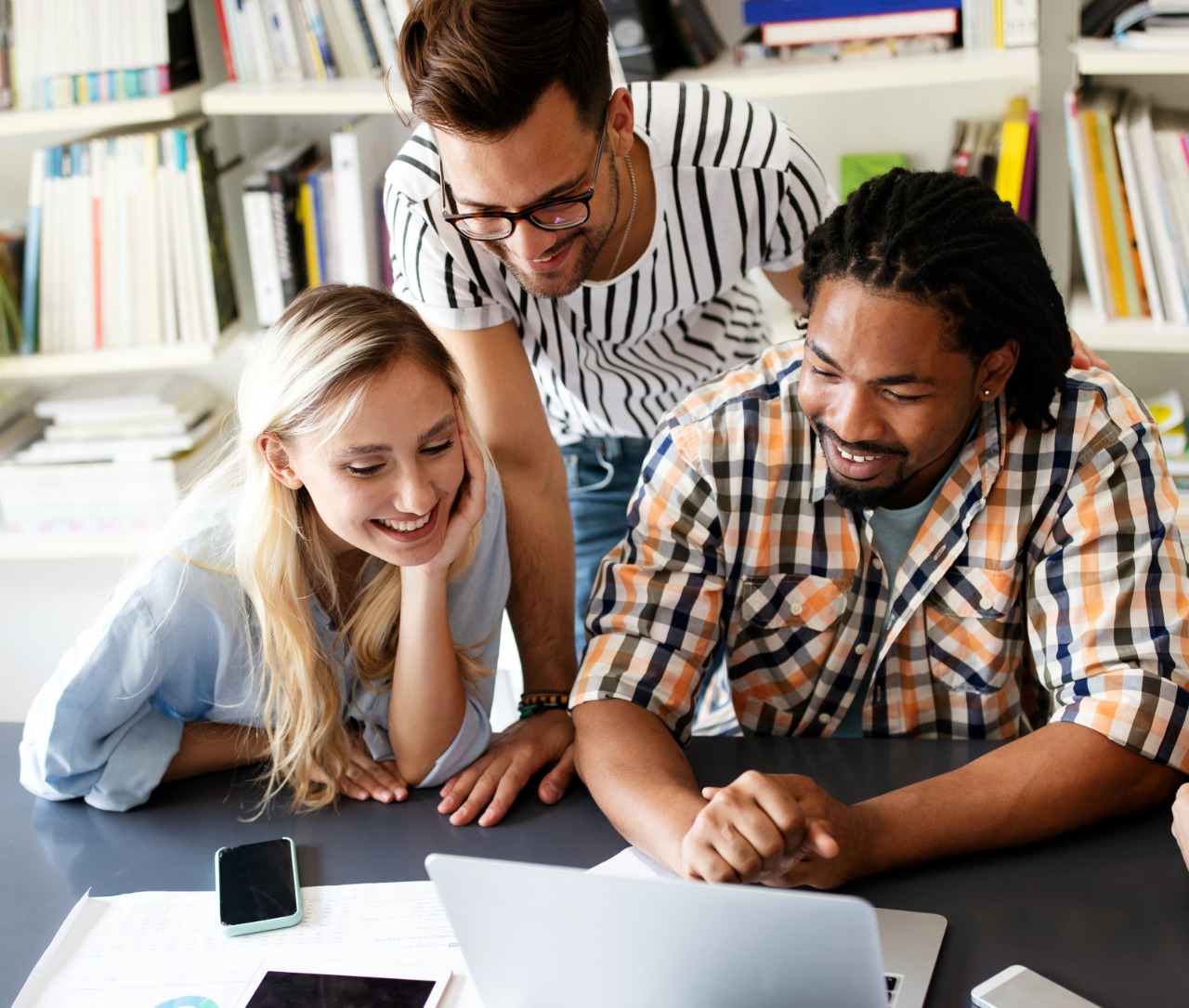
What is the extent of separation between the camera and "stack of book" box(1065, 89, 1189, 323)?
2.02 meters

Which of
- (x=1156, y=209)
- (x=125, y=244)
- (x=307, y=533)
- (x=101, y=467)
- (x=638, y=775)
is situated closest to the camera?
(x=638, y=775)

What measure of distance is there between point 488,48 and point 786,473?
0.54m

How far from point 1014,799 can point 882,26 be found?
4.62 ft

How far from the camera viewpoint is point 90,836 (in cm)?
120

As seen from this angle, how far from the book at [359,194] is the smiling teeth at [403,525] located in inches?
42.1

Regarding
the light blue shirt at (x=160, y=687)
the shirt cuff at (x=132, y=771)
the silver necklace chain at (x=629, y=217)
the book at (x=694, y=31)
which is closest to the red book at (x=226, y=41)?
the book at (x=694, y=31)

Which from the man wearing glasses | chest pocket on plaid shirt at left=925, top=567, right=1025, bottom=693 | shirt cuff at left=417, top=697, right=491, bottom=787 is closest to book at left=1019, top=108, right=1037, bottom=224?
the man wearing glasses

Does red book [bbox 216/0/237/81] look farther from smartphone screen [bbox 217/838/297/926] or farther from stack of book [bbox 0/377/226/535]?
smartphone screen [bbox 217/838/297/926]

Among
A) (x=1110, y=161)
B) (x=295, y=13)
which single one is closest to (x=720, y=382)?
(x=1110, y=161)

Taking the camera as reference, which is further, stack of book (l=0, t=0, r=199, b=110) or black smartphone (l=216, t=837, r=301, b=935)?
stack of book (l=0, t=0, r=199, b=110)

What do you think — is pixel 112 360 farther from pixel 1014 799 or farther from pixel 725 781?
pixel 1014 799

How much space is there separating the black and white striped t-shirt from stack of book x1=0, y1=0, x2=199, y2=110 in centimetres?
91

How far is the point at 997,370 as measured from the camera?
1259mm

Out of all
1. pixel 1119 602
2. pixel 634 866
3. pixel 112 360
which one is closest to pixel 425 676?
pixel 634 866
